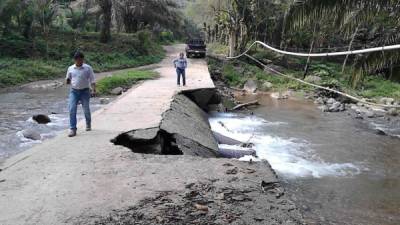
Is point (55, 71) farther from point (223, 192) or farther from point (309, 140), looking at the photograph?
point (223, 192)

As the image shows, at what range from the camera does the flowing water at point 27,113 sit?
12809mm

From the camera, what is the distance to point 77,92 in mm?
10086

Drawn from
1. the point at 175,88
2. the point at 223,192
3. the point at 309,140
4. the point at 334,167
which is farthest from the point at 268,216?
the point at 175,88

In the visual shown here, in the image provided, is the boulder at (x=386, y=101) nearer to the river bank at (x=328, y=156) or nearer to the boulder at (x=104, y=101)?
the river bank at (x=328, y=156)

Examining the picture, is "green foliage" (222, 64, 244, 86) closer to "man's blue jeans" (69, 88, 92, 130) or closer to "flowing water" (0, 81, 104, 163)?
"flowing water" (0, 81, 104, 163)

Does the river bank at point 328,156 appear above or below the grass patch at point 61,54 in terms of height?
below

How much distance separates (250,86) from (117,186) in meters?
24.7

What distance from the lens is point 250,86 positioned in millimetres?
30953

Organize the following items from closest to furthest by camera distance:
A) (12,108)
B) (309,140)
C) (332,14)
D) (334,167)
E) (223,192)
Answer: (223,192) → (332,14) → (334,167) → (309,140) → (12,108)

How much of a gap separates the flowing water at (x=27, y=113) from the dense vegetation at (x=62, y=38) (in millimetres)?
2797

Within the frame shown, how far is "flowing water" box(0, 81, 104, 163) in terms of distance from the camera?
12.8m

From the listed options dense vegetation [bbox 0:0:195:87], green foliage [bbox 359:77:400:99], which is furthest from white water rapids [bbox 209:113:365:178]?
dense vegetation [bbox 0:0:195:87]

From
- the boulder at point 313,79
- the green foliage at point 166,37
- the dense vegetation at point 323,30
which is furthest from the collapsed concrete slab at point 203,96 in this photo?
the green foliage at point 166,37

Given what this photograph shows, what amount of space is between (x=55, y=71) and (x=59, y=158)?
21.6m
